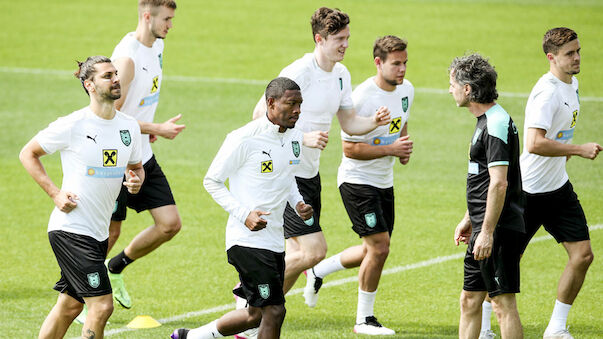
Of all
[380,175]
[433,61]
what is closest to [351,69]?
[433,61]

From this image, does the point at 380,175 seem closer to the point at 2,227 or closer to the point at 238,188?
the point at 238,188

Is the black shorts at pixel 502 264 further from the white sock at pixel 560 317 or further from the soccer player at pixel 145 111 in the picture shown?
the soccer player at pixel 145 111

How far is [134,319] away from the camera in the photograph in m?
9.24

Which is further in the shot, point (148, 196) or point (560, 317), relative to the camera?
point (148, 196)

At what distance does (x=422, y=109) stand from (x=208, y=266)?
32.2 feet

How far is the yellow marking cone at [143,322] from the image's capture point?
9.12 m

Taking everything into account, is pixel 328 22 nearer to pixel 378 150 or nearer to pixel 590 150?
pixel 378 150

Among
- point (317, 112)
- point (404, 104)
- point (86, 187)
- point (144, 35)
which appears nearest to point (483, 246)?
point (317, 112)

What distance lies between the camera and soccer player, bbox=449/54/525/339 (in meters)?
7.17

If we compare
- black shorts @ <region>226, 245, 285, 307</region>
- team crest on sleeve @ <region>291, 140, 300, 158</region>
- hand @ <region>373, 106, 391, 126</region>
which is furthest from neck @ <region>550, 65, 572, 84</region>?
black shorts @ <region>226, 245, 285, 307</region>

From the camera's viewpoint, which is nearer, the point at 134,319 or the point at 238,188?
the point at 238,188

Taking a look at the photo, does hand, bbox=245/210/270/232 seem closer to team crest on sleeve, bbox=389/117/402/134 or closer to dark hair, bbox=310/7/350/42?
dark hair, bbox=310/7/350/42

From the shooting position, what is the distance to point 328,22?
354 inches

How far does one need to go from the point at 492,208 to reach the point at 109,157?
304 cm
